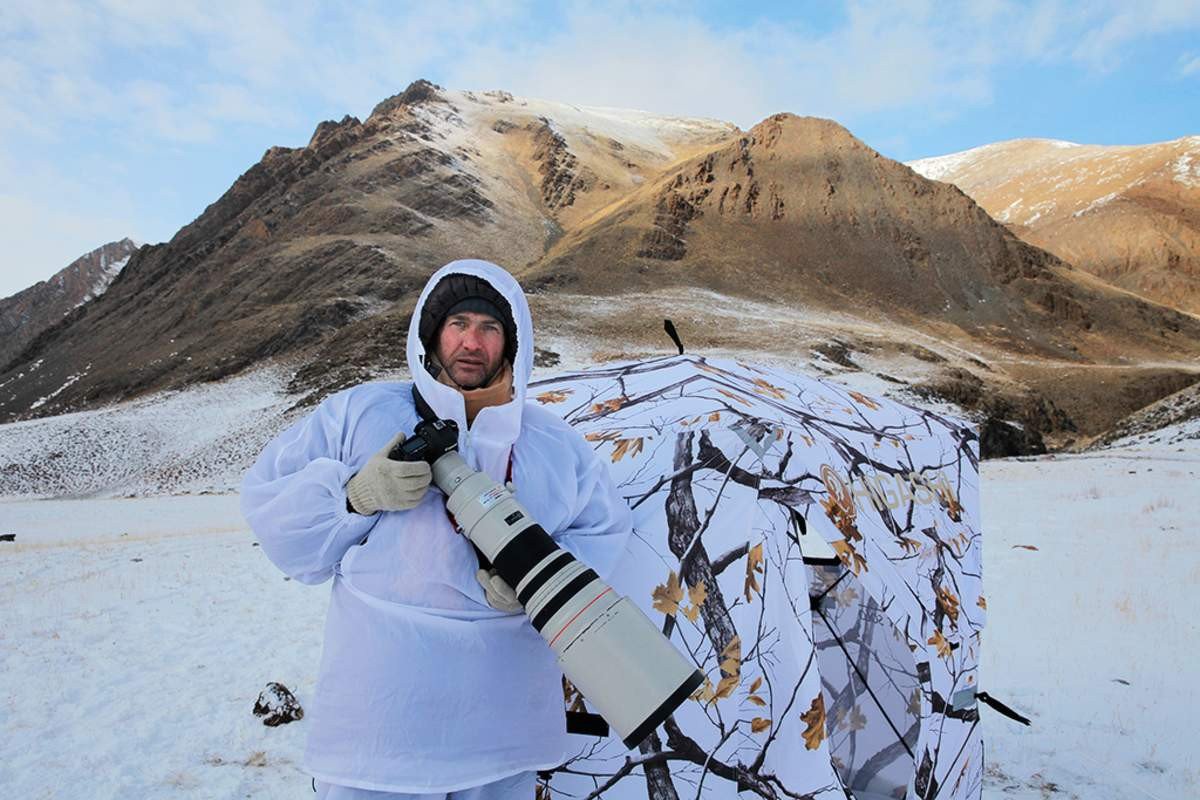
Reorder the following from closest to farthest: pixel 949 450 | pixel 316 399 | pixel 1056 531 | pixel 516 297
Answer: pixel 516 297 < pixel 949 450 < pixel 1056 531 < pixel 316 399

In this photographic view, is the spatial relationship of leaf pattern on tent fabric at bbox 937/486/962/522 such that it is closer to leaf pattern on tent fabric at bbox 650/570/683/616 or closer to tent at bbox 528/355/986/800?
tent at bbox 528/355/986/800

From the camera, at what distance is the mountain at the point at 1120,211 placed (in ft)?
278

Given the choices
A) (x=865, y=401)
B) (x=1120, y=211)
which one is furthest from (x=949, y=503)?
(x=1120, y=211)

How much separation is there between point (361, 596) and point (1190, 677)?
18.5ft

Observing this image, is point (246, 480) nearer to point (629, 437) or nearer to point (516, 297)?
point (516, 297)

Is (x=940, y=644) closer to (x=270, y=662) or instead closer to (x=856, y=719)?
(x=856, y=719)

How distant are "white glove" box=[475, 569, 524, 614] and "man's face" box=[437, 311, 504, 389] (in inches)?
23.2

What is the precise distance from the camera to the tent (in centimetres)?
292

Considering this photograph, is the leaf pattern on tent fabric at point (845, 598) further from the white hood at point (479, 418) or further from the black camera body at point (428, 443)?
the black camera body at point (428, 443)

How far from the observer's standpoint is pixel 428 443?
84.7 inches

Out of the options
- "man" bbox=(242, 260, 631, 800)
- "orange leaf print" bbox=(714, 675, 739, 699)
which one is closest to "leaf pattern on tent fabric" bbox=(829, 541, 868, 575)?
"orange leaf print" bbox=(714, 675, 739, 699)

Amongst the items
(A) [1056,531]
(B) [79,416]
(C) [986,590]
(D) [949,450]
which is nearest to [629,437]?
(D) [949,450]

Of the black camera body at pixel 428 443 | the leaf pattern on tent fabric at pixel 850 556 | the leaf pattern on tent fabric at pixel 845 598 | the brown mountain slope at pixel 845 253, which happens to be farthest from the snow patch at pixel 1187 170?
the black camera body at pixel 428 443

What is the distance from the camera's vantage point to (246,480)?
233 centimetres
